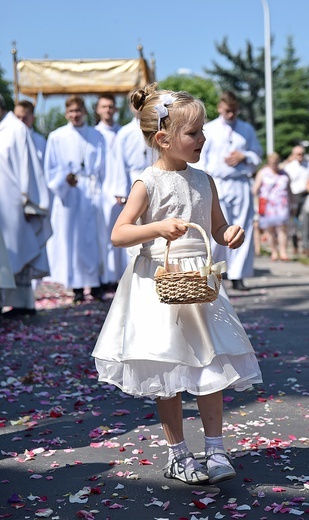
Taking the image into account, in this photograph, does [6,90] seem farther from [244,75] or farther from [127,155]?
[127,155]

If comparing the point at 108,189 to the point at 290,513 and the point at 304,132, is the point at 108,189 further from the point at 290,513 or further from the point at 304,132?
the point at 304,132

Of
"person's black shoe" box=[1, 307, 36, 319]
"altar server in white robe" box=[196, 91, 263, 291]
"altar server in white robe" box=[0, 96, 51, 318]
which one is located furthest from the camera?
"altar server in white robe" box=[196, 91, 263, 291]

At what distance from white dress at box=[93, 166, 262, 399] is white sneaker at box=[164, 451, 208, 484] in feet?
1.03

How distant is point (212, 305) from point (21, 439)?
1.51 meters

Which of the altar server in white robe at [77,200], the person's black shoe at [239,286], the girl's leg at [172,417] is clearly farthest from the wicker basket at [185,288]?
the person's black shoe at [239,286]

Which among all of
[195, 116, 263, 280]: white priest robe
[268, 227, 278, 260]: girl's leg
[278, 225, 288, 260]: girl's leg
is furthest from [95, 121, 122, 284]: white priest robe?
[268, 227, 278, 260]: girl's leg

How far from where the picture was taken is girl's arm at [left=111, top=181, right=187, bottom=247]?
3.97 meters

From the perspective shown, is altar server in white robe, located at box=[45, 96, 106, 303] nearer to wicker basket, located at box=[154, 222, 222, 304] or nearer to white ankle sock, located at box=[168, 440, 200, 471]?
white ankle sock, located at box=[168, 440, 200, 471]

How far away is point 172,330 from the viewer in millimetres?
4086

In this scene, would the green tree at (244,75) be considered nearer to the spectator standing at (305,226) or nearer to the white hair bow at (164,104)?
the spectator standing at (305,226)

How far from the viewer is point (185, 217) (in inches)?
170

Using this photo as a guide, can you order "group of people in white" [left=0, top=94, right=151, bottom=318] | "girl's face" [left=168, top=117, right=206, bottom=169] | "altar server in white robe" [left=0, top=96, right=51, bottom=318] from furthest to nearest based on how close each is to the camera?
1. "group of people in white" [left=0, top=94, right=151, bottom=318]
2. "altar server in white robe" [left=0, top=96, right=51, bottom=318]
3. "girl's face" [left=168, top=117, right=206, bottom=169]

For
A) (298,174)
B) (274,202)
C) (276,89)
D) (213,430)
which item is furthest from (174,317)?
(276,89)

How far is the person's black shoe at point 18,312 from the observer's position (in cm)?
1068
